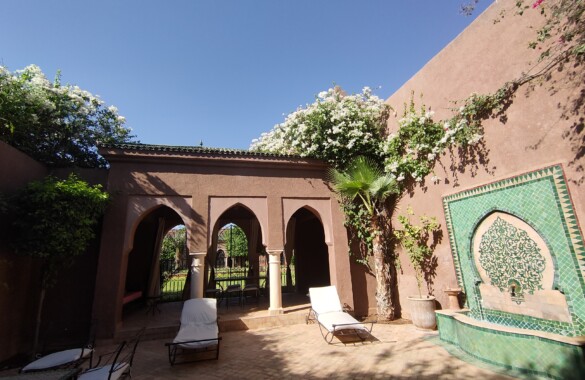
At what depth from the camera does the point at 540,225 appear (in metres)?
5.03

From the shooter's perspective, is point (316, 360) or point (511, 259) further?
point (511, 259)

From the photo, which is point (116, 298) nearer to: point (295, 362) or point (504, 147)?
point (295, 362)

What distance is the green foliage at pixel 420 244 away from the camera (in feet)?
24.5

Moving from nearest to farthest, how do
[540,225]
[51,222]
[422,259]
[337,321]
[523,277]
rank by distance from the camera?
[540,225] → [523,277] → [51,222] → [337,321] → [422,259]

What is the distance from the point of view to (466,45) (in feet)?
22.0

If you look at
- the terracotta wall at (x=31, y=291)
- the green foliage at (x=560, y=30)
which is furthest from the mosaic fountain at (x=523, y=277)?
the terracotta wall at (x=31, y=291)

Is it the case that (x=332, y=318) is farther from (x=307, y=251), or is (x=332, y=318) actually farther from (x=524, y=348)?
(x=307, y=251)

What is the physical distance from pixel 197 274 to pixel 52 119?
8142 mm

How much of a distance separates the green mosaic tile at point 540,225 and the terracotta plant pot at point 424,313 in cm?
86

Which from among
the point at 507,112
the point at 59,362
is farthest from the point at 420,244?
the point at 59,362

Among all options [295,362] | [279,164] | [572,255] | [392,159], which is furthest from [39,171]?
[572,255]

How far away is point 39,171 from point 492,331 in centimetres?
1020

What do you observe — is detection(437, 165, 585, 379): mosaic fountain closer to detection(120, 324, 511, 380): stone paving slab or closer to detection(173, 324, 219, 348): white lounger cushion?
detection(120, 324, 511, 380): stone paving slab

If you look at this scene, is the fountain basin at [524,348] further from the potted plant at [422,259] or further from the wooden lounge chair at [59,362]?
the wooden lounge chair at [59,362]
